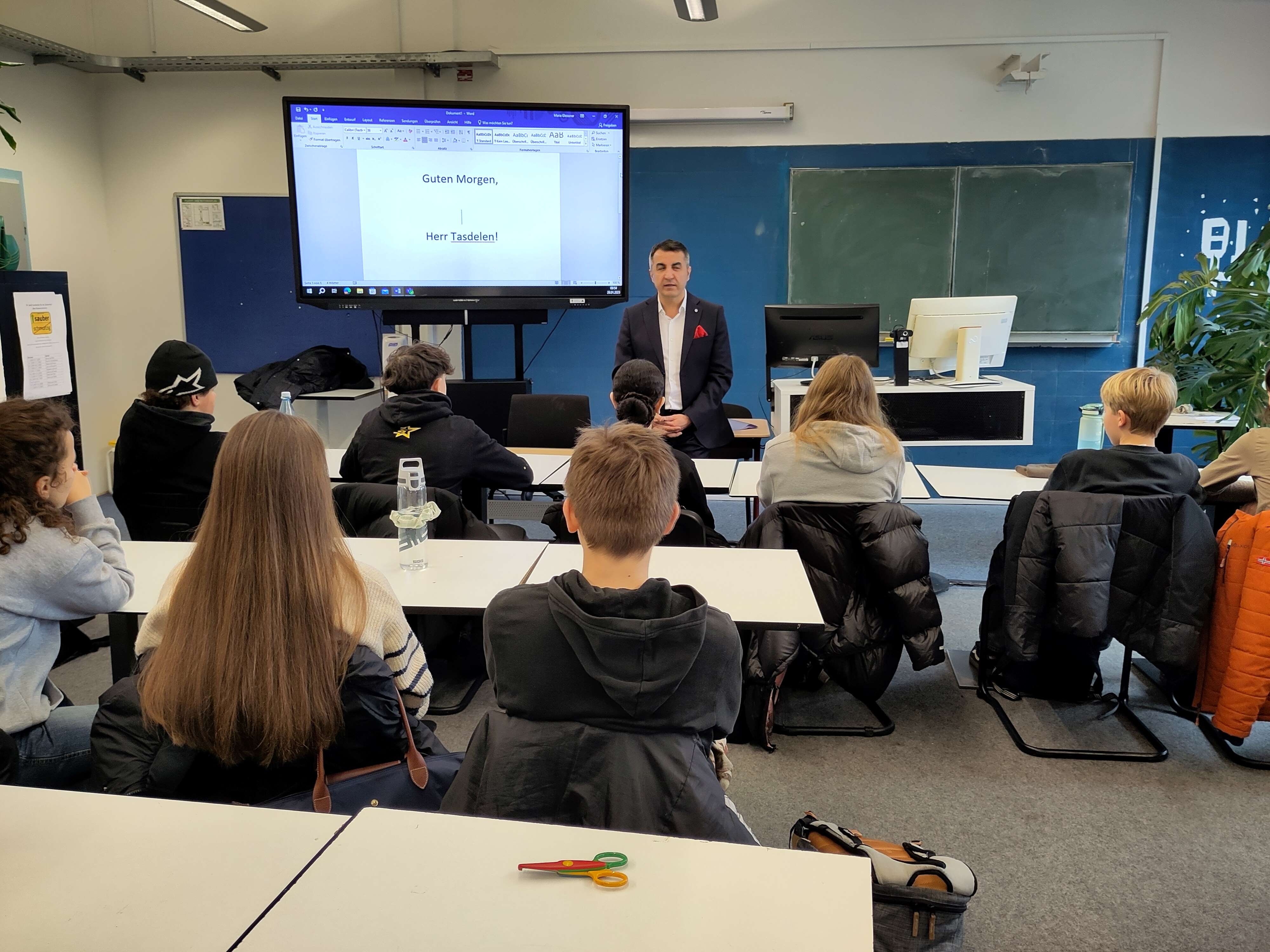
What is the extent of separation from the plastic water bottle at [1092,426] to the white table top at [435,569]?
7.74 feet

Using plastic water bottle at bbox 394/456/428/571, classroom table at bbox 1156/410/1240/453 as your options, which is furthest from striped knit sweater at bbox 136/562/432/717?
classroom table at bbox 1156/410/1240/453

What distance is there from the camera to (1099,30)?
5418 millimetres

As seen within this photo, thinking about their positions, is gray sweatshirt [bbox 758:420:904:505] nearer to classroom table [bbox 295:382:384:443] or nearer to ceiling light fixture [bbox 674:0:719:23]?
ceiling light fixture [bbox 674:0:719:23]

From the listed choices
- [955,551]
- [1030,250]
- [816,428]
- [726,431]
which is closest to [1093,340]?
[1030,250]

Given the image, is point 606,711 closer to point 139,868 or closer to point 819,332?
point 139,868

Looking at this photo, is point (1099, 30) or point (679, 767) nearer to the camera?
point (679, 767)

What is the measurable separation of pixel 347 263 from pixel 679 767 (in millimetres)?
4487

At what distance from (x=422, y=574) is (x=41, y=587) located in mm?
830

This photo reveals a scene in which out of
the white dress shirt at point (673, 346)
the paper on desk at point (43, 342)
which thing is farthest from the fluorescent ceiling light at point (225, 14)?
the white dress shirt at point (673, 346)

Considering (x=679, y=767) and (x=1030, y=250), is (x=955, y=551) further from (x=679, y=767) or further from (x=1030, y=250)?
(x=679, y=767)

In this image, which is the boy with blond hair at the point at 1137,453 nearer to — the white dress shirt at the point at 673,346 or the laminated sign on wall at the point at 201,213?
the white dress shirt at the point at 673,346

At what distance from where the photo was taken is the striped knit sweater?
149 centimetres

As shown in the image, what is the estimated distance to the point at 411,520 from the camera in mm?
2352

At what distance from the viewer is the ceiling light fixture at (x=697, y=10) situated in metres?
5.00
